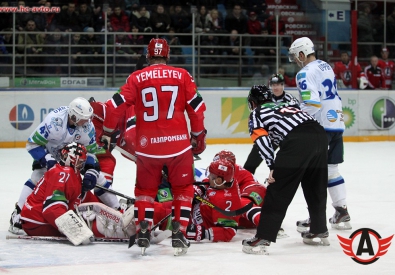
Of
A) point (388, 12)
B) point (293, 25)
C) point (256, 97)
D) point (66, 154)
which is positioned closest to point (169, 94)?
point (256, 97)

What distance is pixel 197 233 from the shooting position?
4.66 meters

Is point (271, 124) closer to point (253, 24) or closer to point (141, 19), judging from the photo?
A: point (253, 24)

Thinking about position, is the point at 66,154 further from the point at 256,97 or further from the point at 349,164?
the point at 349,164

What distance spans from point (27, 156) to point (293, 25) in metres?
3.59

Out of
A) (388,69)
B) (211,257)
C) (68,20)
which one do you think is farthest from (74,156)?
(388,69)

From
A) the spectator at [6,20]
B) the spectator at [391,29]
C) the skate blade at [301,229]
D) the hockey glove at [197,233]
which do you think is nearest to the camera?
the hockey glove at [197,233]

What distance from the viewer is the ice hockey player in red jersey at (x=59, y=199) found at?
14.8ft

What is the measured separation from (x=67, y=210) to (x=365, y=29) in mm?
6671

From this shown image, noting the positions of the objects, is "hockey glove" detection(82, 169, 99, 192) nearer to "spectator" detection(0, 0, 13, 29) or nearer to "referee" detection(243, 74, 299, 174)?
"referee" detection(243, 74, 299, 174)

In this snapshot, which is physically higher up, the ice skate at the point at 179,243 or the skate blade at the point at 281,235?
the ice skate at the point at 179,243

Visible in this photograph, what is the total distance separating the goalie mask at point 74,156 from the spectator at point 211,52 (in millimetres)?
5733

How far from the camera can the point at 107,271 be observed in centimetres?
385

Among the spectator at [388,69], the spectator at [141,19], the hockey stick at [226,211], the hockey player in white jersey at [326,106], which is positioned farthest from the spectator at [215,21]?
the hockey stick at [226,211]

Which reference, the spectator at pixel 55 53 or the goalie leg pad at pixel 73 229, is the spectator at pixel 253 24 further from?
the goalie leg pad at pixel 73 229
